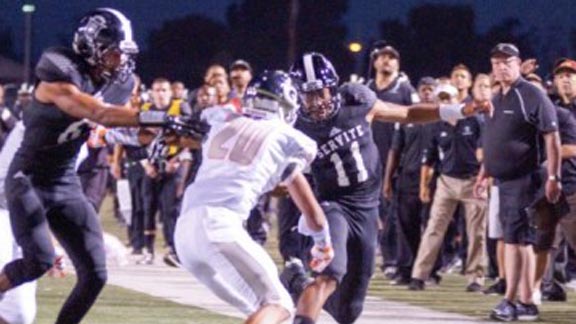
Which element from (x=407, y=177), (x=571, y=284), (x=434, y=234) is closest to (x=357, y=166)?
(x=434, y=234)

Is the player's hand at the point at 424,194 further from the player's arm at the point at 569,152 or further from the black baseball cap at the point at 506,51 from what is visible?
the black baseball cap at the point at 506,51

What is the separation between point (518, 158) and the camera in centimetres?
1121

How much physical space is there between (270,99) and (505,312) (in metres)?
3.81

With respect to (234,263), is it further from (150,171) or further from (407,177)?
(150,171)

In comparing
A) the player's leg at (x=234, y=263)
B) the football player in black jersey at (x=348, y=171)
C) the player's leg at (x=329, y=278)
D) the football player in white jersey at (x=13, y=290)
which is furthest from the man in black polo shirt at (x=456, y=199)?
the player's leg at (x=234, y=263)

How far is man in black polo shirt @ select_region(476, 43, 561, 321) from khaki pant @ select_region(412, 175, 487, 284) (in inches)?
85.0

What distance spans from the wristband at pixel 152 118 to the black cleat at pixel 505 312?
3.65 meters

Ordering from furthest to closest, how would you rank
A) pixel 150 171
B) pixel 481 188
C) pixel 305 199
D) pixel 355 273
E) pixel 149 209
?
pixel 149 209 → pixel 150 171 → pixel 481 188 → pixel 355 273 → pixel 305 199

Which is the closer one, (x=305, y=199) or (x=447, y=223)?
(x=305, y=199)

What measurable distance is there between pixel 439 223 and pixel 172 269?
2.84m

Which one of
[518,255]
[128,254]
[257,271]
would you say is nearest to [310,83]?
[257,271]

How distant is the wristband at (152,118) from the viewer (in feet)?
25.9

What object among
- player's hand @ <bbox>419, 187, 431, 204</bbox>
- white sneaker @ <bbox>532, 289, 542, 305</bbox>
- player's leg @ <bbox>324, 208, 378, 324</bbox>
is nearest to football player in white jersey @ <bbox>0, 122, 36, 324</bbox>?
player's leg @ <bbox>324, 208, 378, 324</bbox>

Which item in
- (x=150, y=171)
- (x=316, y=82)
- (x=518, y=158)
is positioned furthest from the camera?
(x=150, y=171)
